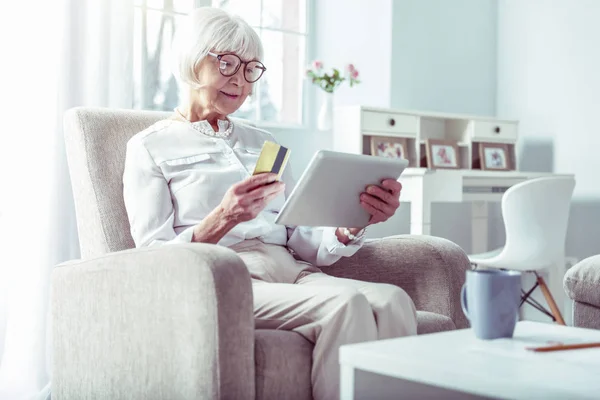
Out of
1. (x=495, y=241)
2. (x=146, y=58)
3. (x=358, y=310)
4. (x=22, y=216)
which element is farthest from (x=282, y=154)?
(x=495, y=241)

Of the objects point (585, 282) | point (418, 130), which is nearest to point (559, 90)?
point (418, 130)

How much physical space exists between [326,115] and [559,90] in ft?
4.60

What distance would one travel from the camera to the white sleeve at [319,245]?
75.1 inches

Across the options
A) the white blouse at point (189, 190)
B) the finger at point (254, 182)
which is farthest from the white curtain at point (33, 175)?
the finger at point (254, 182)

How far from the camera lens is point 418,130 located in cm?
389

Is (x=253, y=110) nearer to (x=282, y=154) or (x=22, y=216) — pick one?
(x=22, y=216)

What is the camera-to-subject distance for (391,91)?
4047mm

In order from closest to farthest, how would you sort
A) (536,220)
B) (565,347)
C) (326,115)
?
(565,347) → (536,220) → (326,115)

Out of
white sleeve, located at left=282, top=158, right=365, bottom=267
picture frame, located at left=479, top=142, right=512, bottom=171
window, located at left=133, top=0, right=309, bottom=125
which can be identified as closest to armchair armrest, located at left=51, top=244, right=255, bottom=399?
white sleeve, located at left=282, top=158, right=365, bottom=267

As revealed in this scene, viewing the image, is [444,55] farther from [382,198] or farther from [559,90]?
[382,198]

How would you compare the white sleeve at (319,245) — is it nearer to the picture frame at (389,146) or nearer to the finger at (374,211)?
the finger at (374,211)

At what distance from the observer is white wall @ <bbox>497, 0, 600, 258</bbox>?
13.9 feet

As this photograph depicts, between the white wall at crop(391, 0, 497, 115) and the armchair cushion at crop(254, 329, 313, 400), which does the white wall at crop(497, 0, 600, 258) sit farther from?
the armchair cushion at crop(254, 329, 313, 400)

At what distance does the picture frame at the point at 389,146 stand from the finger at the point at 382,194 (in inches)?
76.5
